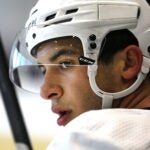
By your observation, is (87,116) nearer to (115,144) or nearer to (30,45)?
(115,144)

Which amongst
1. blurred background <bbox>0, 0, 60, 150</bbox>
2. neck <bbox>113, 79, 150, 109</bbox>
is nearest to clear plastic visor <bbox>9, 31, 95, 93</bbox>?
neck <bbox>113, 79, 150, 109</bbox>

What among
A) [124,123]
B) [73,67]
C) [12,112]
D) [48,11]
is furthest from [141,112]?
[12,112]

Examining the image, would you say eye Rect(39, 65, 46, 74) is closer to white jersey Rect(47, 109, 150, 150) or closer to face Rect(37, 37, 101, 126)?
face Rect(37, 37, 101, 126)

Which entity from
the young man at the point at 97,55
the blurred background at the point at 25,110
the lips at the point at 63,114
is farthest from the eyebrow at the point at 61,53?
the blurred background at the point at 25,110

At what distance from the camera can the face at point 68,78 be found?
2.88 ft

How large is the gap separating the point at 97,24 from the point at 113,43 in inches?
2.4

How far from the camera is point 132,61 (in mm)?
884

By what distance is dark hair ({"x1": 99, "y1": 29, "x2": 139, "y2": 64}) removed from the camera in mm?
872

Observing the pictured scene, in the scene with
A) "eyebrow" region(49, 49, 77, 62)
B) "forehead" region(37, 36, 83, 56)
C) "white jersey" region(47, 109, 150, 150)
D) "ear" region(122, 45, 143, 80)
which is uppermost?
"forehead" region(37, 36, 83, 56)

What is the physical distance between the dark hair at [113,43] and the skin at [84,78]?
12 millimetres

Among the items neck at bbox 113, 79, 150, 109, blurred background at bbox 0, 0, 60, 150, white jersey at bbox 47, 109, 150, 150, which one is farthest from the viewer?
blurred background at bbox 0, 0, 60, 150

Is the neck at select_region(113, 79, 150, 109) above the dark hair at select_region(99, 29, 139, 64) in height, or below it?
below

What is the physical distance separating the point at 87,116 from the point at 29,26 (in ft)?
1.21

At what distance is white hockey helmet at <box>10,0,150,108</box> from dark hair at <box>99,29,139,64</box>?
0.01 metres
